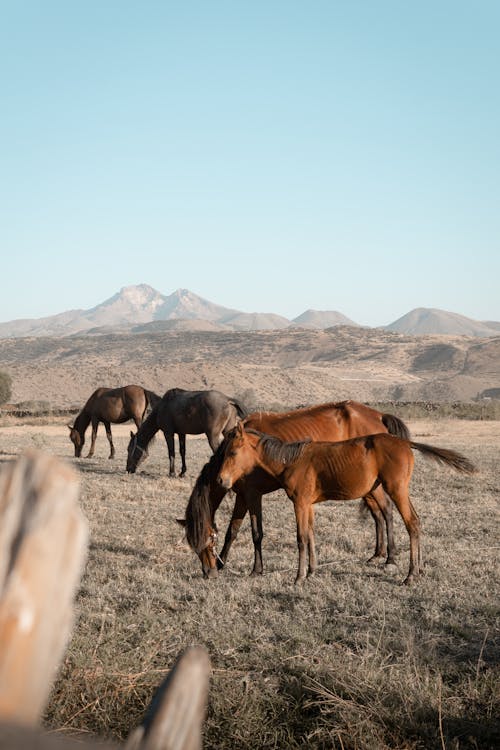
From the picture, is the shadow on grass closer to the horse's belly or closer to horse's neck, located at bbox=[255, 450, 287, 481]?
horse's neck, located at bbox=[255, 450, 287, 481]

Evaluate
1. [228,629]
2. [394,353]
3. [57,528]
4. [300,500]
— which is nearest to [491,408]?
[300,500]

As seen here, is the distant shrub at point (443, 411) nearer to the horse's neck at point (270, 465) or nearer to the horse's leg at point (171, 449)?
the horse's leg at point (171, 449)

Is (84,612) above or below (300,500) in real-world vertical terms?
below

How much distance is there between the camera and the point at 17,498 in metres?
0.97

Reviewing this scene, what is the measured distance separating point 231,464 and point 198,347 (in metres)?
89.5

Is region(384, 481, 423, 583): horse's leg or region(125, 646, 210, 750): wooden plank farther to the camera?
region(384, 481, 423, 583): horse's leg

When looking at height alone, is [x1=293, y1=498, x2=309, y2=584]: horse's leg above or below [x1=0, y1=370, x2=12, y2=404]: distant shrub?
above

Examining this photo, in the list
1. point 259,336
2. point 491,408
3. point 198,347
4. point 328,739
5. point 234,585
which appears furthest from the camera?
point 259,336

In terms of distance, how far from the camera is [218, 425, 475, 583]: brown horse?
24.2 feet

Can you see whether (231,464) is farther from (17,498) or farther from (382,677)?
(17,498)

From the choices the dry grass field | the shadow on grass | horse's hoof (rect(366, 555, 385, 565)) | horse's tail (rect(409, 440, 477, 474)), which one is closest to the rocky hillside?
the dry grass field

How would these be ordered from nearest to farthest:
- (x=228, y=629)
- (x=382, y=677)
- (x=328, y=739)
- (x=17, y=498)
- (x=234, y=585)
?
(x=17, y=498) < (x=328, y=739) < (x=382, y=677) < (x=228, y=629) < (x=234, y=585)

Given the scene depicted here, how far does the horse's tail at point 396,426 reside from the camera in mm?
9078

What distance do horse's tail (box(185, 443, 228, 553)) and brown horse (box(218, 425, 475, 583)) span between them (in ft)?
1.12
